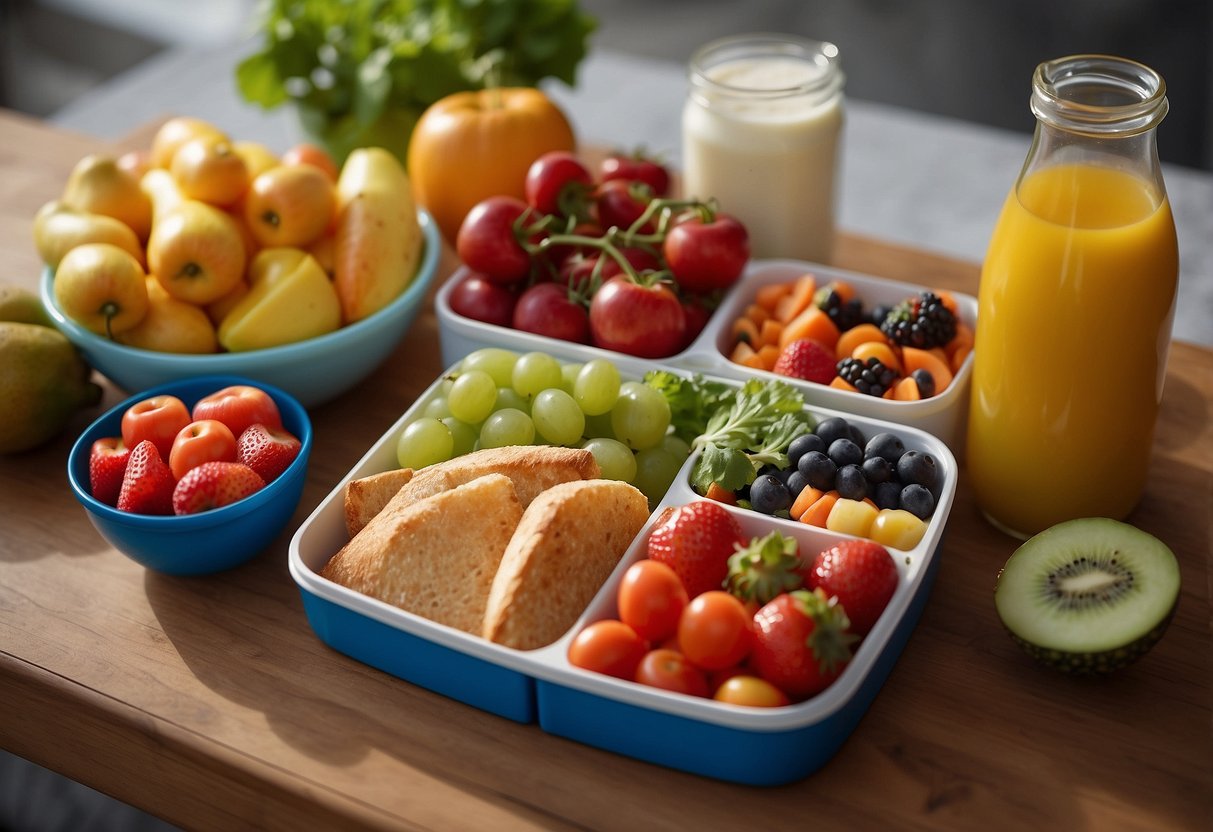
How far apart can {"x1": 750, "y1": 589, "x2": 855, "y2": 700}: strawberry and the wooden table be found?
0.09m

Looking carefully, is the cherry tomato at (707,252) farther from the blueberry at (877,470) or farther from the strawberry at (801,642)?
the strawberry at (801,642)

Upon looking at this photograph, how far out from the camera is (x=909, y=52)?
3.62 metres

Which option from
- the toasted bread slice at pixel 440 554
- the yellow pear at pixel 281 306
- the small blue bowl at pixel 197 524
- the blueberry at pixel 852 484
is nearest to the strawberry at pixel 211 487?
the small blue bowl at pixel 197 524

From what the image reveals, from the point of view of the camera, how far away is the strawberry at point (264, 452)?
1.12 meters

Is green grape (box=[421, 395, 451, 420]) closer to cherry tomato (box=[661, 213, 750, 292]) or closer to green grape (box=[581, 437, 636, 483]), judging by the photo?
green grape (box=[581, 437, 636, 483])

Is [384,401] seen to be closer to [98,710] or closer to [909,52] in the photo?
[98,710]

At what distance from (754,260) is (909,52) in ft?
7.83

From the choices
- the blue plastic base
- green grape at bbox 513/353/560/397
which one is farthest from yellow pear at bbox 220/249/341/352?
the blue plastic base

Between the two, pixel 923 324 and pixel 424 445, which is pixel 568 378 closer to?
pixel 424 445

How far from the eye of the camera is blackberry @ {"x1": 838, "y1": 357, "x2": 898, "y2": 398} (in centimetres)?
121

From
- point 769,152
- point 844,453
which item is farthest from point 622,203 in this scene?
point 844,453

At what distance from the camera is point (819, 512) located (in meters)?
1.06

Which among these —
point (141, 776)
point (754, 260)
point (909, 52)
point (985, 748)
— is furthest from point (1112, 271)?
point (909, 52)

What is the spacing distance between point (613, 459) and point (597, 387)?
0.07 m
